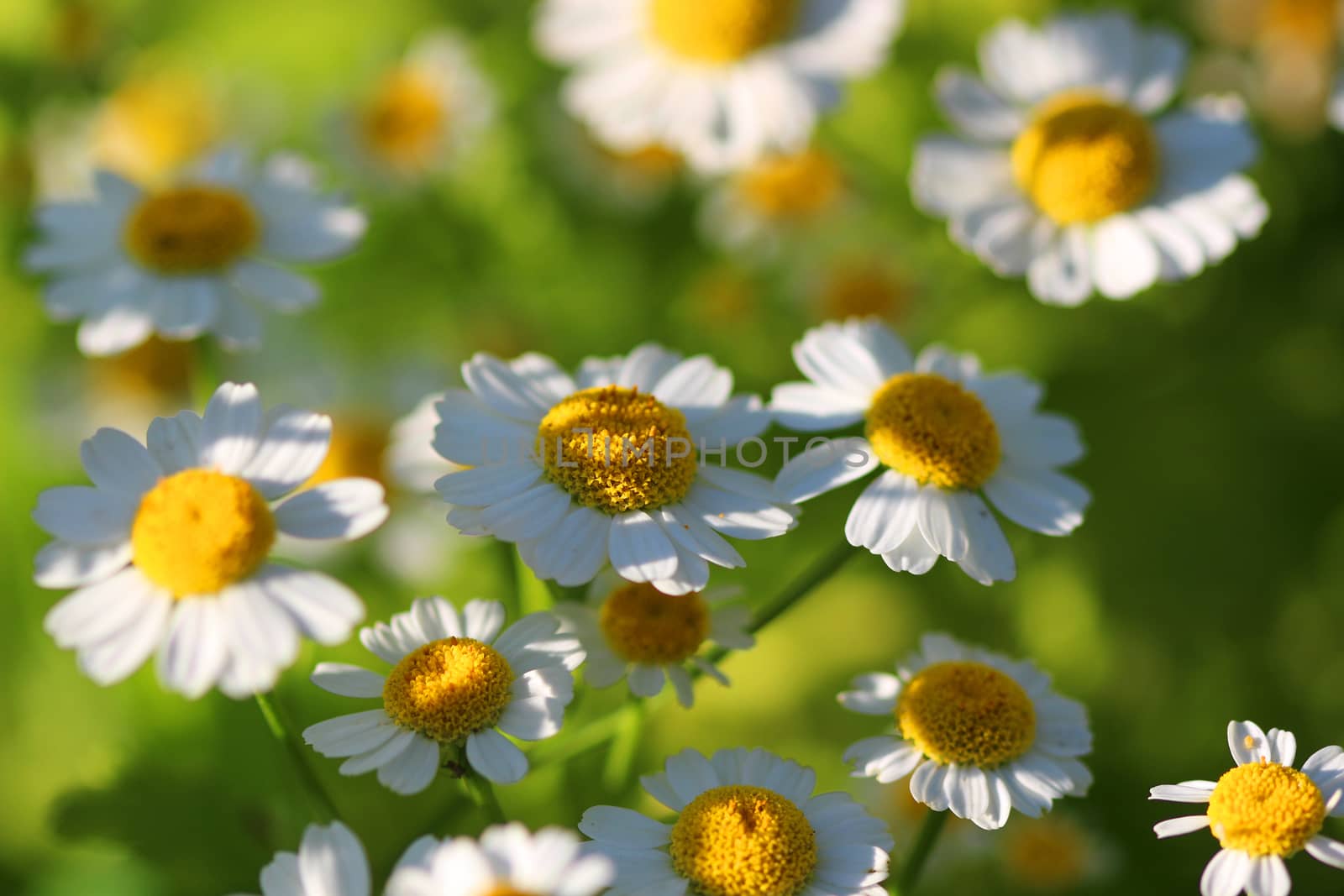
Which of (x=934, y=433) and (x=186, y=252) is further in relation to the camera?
(x=186, y=252)

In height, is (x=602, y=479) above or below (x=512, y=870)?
above

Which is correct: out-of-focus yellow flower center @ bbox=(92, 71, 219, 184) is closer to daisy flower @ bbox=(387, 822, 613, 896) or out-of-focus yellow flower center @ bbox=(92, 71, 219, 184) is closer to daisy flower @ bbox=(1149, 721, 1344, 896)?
daisy flower @ bbox=(387, 822, 613, 896)

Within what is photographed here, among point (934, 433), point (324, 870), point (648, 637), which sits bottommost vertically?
point (324, 870)

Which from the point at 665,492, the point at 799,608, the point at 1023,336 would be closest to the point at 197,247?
the point at 665,492

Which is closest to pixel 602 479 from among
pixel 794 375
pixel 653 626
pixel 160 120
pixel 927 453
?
pixel 653 626

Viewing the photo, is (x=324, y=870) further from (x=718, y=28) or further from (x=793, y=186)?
(x=793, y=186)

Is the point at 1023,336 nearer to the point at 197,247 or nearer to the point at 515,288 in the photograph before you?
the point at 515,288
